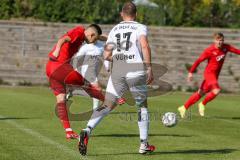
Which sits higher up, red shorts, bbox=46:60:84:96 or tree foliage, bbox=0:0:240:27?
tree foliage, bbox=0:0:240:27

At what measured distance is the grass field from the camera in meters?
10.3

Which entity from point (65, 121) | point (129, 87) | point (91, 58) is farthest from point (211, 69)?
point (129, 87)

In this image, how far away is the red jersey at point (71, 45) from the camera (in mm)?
12141

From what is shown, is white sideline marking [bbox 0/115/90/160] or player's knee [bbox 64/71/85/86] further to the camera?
player's knee [bbox 64/71/85/86]

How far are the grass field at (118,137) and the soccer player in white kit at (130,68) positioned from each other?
0.49 meters

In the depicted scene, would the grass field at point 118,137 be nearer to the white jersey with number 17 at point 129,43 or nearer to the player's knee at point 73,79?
the player's knee at point 73,79

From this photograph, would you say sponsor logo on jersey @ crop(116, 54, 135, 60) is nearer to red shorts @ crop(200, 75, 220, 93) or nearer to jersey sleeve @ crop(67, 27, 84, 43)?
jersey sleeve @ crop(67, 27, 84, 43)

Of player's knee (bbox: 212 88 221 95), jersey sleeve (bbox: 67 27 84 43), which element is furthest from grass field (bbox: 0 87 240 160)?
jersey sleeve (bbox: 67 27 84 43)

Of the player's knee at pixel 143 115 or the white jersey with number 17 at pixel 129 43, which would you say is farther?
the player's knee at pixel 143 115

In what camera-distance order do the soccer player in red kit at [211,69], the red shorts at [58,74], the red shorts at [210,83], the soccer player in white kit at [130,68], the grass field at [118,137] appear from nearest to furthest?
the soccer player in white kit at [130,68] → the grass field at [118,137] → the red shorts at [58,74] → the soccer player in red kit at [211,69] → the red shorts at [210,83]

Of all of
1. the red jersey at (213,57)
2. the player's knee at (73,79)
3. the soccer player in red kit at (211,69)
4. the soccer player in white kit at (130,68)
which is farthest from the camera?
the red jersey at (213,57)

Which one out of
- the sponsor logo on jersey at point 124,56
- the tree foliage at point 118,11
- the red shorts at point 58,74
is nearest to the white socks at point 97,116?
the sponsor logo on jersey at point 124,56

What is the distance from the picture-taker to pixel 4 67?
33156mm

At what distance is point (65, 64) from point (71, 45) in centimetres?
44
